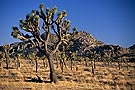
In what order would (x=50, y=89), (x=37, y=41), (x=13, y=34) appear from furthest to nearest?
(x=37, y=41) → (x=13, y=34) → (x=50, y=89)

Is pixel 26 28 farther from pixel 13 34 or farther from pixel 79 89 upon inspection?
pixel 79 89

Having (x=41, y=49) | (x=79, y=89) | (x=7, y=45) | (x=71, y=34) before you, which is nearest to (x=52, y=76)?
(x=41, y=49)

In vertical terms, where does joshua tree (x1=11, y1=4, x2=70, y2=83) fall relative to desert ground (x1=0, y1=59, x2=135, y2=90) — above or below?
above

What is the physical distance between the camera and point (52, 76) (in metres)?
28.9

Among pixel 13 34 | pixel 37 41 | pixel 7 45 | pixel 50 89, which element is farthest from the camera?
pixel 7 45

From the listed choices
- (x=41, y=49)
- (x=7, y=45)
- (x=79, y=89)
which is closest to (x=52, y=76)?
(x=41, y=49)

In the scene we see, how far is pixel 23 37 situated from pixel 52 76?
209 inches

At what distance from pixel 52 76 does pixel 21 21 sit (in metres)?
6.81

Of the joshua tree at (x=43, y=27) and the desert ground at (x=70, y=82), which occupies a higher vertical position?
the joshua tree at (x=43, y=27)

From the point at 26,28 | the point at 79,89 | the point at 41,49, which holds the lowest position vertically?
the point at 79,89

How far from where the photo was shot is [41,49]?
29062mm

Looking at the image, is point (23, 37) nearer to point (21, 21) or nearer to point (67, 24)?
point (21, 21)

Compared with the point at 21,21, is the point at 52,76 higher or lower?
lower

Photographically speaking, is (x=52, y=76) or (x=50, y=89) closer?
(x=50, y=89)
